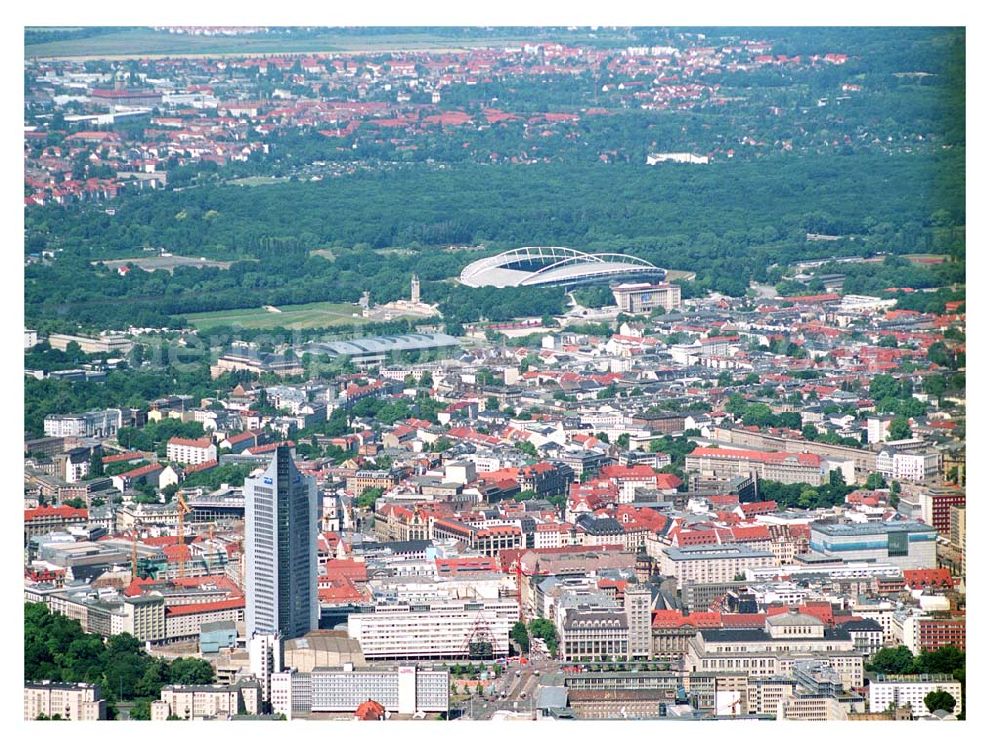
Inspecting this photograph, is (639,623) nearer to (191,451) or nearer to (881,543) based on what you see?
(881,543)

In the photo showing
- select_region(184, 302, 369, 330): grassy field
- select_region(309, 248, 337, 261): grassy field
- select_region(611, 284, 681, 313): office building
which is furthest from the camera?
select_region(309, 248, 337, 261): grassy field

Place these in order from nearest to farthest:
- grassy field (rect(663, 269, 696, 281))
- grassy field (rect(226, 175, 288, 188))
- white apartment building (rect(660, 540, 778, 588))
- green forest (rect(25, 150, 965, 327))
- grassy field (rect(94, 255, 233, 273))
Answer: white apartment building (rect(660, 540, 778, 588)) → green forest (rect(25, 150, 965, 327)) → grassy field (rect(94, 255, 233, 273)) → grassy field (rect(663, 269, 696, 281)) → grassy field (rect(226, 175, 288, 188))

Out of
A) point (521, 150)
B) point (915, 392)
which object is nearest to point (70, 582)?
point (915, 392)

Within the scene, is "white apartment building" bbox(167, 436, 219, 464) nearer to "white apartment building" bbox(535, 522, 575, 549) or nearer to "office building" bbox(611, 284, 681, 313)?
"white apartment building" bbox(535, 522, 575, 549)

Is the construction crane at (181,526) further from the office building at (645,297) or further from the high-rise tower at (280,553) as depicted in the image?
the office building at (645,297)

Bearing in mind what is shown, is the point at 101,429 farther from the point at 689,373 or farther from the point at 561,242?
the point at 561,242

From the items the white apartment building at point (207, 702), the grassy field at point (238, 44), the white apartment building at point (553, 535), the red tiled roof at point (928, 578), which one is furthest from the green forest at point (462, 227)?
the white apartment building at point (207, 702)

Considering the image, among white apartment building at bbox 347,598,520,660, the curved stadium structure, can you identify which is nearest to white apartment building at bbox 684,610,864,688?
white apartment building at bbox 347,598,520,660
